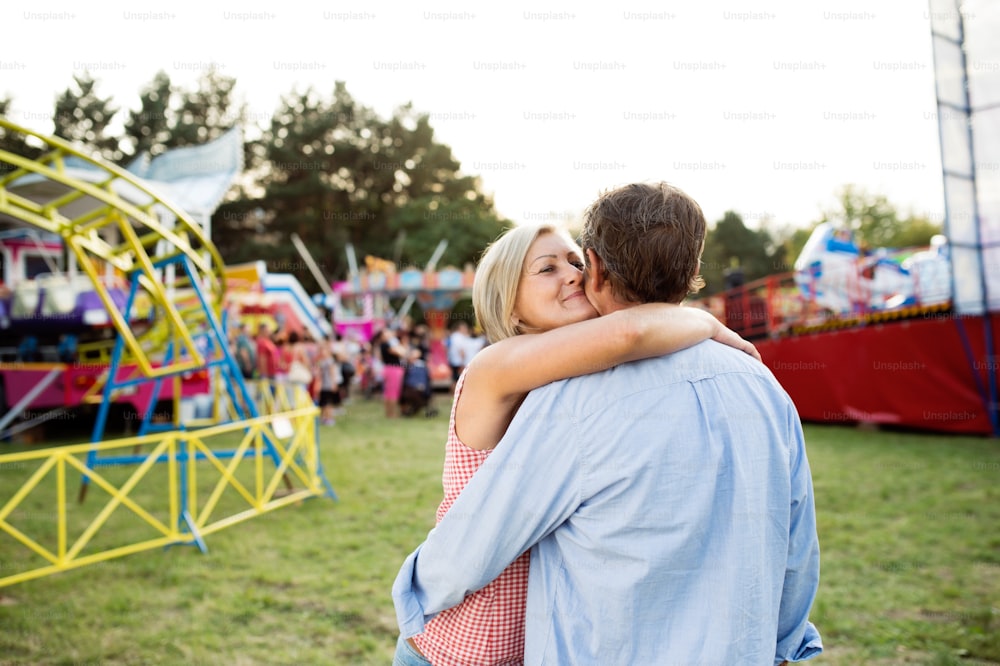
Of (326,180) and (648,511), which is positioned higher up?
(326,180)

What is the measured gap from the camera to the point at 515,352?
5.02ft

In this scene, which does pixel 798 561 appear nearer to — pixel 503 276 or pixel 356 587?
pixel 503 276

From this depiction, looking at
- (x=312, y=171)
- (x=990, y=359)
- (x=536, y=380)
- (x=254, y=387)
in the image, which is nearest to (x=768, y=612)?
(x=536, y=380)

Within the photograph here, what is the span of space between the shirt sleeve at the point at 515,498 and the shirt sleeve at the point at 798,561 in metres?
0.53

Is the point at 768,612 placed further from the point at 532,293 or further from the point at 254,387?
the point at 254,387

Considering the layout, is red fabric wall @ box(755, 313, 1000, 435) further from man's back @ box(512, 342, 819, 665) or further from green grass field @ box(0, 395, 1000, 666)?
man's back @ box(512, 342, 819, 665)

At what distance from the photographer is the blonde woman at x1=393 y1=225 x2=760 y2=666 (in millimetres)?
1438

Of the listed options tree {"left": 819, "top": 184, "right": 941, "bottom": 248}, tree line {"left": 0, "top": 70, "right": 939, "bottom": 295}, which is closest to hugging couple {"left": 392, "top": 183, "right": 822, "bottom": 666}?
tree line {"left": 0, "top": 70, "right": 939, "bottom": 295}

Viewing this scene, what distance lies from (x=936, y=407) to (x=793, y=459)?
10.6 meters

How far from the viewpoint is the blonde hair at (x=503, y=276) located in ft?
6.09

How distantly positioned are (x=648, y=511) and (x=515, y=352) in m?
0.43

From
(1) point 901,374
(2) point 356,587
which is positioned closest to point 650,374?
(2) point 356,587

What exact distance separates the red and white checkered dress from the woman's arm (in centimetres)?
17

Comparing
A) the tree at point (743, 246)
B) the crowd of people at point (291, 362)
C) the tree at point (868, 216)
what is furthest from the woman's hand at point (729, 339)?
the tree at point (743, 246)
